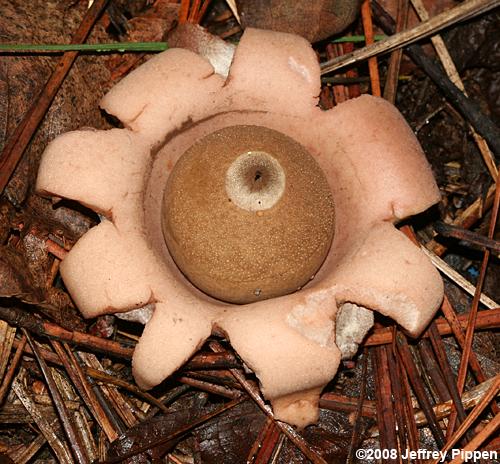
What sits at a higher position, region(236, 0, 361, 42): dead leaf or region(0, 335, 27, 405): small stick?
region(236, 0, 361, 42): dead leaf

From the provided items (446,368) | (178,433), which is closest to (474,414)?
(446,368)

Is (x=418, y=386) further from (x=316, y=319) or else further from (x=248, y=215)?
(x=248, y=215)

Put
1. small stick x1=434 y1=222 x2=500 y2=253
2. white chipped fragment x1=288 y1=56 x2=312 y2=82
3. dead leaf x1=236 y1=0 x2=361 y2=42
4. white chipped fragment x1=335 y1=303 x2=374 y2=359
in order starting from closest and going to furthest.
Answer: white chipped fragment x1=335 y1=303 x2=374 y2=359 < white chipped fragment x1=288 y1=56 x2=312 y2=82 < small stick x1=434 y1=222 x2=500 y2=253 < dead leaf x1=236 y1=0 x2=361 y2=42

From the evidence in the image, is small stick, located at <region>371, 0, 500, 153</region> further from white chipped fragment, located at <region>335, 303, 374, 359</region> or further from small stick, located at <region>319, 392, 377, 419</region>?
small stick, located at <region>319, 392, 377, 419</region>

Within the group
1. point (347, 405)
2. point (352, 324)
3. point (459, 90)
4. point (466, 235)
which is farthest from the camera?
point (459, 90)

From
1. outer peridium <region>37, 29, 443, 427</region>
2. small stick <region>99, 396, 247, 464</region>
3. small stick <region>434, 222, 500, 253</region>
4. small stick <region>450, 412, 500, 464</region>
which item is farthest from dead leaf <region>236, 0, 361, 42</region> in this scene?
small stick <region>450, 412, 500, 464</region>

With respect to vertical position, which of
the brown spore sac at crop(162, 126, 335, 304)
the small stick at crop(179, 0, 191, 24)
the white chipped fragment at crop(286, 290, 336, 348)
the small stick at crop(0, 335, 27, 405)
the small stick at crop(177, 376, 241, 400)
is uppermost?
the small stick at crop(179, 0, 191, 24)
